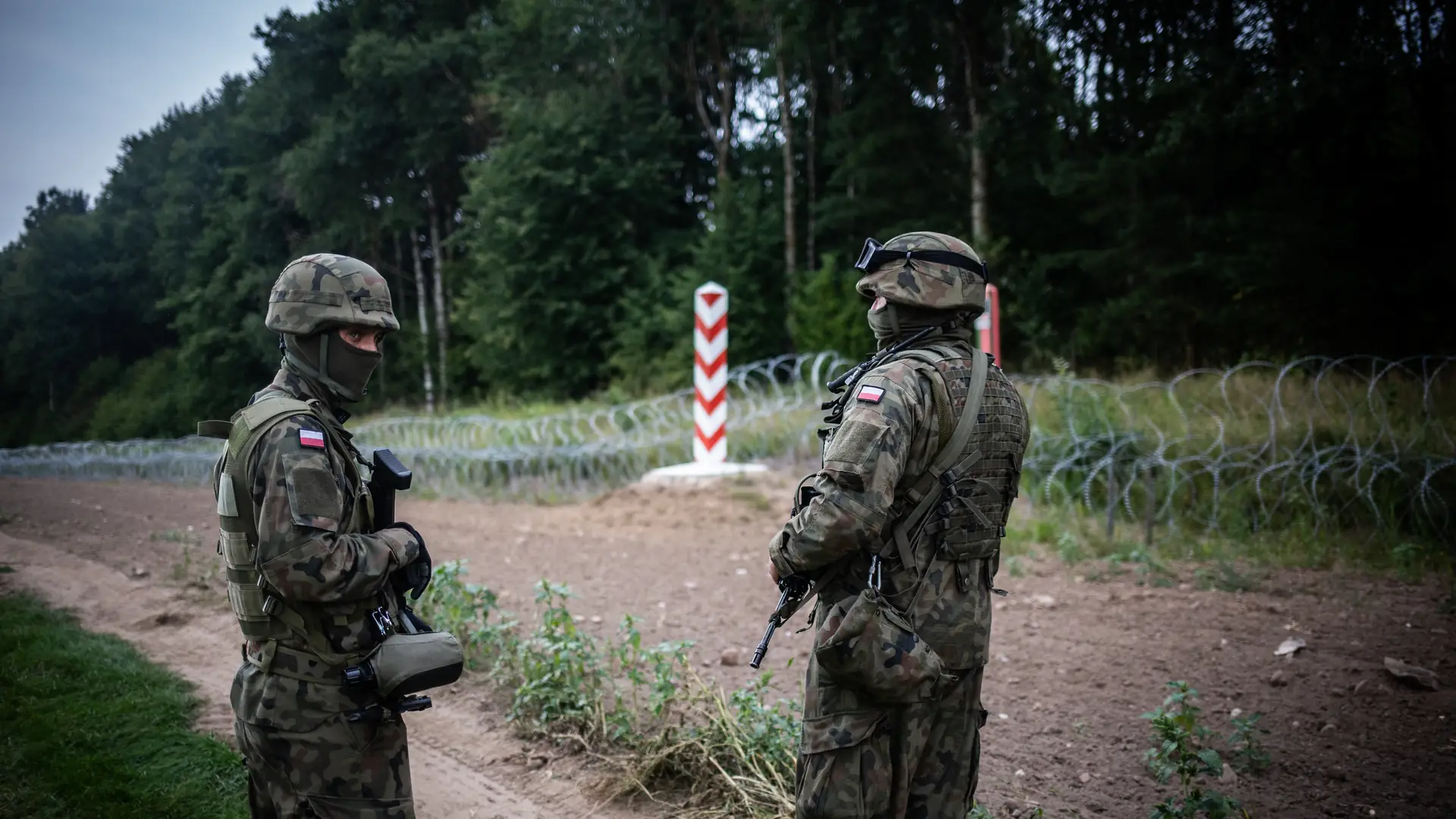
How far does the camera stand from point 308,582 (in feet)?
7.65

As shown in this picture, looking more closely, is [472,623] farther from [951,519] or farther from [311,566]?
[951,519]

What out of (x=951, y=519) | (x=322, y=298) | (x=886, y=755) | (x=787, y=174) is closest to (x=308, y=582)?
(x=322, y=298)

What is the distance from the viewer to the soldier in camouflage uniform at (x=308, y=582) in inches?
92.7

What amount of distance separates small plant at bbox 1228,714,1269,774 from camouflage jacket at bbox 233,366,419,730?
311 cm

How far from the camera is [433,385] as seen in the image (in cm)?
2795

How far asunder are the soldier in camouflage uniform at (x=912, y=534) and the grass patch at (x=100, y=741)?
2.50 metres

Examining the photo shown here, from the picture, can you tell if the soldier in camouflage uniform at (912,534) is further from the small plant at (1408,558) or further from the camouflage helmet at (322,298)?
the small plant at (1408,558)

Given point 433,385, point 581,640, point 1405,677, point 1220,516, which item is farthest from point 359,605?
point 433,385

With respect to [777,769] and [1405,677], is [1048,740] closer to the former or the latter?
[777,769]

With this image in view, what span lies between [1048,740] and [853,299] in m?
13.3

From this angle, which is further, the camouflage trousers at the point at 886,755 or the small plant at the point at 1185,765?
the small plant at the point at 1185,765

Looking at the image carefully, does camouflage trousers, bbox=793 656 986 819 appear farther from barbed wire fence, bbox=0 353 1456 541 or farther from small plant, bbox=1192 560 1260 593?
barbed wire fence, bbox=0 353 1456 541

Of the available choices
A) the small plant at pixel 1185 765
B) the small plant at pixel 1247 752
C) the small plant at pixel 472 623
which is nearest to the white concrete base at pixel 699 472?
the small plant at pixel 472 623

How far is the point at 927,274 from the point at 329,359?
1.66 meters
